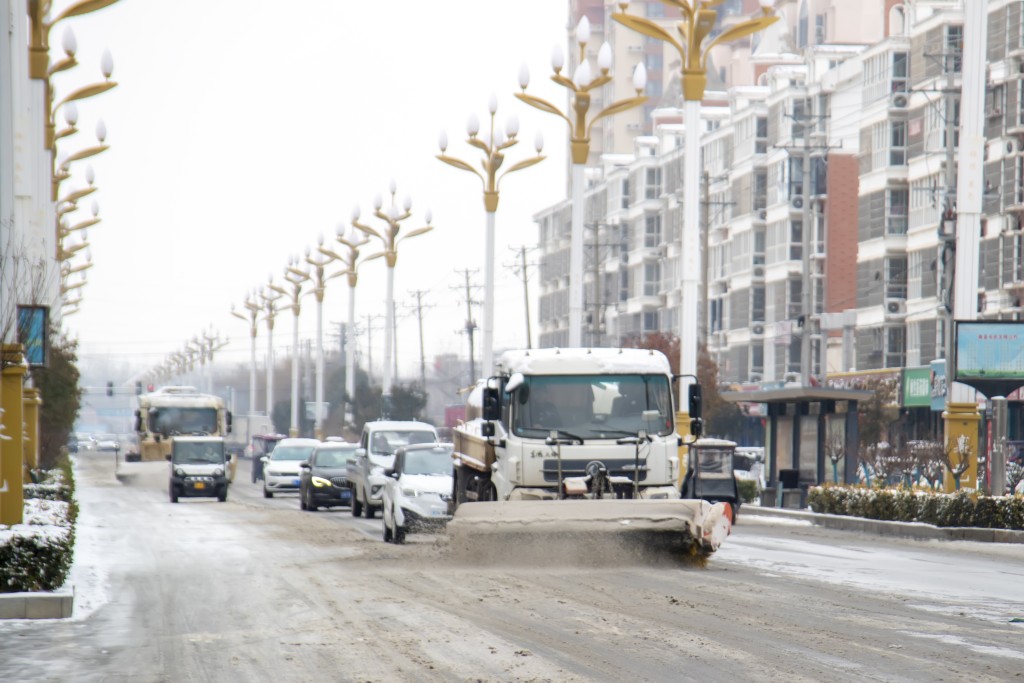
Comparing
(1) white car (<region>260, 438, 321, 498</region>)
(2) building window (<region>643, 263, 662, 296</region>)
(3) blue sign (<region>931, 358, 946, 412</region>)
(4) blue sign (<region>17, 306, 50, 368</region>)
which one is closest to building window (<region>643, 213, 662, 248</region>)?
(2) building window (<region>643, 263, 662, 296</region>)

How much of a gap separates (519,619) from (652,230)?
334 ft

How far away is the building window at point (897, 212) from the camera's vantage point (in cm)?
7569

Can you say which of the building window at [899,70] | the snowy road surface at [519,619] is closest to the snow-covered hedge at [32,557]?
the snowy road surface at [519,619]

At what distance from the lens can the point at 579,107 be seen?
38.7 m

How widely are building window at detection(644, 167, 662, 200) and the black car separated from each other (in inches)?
2910

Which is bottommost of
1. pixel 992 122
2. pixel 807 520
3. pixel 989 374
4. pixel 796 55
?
pixel 807 520

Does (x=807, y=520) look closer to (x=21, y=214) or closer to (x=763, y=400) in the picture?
(x=763, y=400)

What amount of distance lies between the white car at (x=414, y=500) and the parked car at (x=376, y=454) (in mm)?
7333

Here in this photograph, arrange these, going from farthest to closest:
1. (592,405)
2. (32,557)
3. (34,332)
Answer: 1. (592,405)
2. (34,332)
3. (32,557)

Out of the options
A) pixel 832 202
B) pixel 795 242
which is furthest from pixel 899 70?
pixel 795 242

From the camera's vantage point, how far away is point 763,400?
4281cm

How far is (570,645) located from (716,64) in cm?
12834

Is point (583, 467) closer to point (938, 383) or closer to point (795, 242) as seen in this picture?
point (938, 383)

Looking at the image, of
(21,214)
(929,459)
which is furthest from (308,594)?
(929,459)
